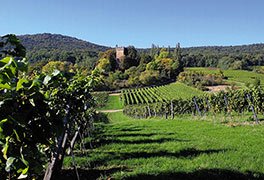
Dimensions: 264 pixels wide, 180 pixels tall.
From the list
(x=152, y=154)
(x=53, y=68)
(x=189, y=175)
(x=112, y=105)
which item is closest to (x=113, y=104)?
(x=112, y=105)

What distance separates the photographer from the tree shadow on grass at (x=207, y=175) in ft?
21.3

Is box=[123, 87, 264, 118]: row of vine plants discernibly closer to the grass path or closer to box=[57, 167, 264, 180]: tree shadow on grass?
box=[57, 167, 264, 180]: tree shadow on grass

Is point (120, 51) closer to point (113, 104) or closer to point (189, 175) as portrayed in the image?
point (113, 104)

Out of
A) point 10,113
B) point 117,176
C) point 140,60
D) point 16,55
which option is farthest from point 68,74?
point 140,60

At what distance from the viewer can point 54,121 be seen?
2447 mm

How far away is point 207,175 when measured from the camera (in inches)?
264

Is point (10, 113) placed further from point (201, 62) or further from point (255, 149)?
point (201, 62)

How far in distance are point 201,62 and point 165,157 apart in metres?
157

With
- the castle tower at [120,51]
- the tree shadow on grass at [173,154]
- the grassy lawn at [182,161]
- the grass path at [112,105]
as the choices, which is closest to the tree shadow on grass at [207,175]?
the grassy lawn at [182,161]

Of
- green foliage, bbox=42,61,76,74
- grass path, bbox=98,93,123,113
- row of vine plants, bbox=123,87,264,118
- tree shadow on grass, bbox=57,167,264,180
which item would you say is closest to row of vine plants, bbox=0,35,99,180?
green foliage, bbox=42,61,76,74

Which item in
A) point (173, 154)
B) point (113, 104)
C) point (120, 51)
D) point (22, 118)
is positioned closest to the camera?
point (22, 118)

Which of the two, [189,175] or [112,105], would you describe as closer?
[189,175]

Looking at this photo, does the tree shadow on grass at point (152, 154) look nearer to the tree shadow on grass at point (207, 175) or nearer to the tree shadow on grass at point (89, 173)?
the tree shadow on grass at point (89, 173)

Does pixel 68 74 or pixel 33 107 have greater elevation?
pixel 68 74
